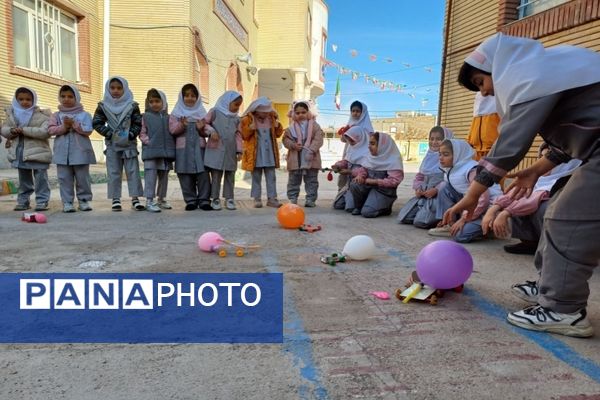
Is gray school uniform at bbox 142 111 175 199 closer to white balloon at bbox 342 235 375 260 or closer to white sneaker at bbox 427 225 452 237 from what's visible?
white balloon at bbox 342 235 375 260

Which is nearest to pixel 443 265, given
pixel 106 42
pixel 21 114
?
pixel 21 114

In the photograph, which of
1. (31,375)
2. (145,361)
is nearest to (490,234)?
(145,361)

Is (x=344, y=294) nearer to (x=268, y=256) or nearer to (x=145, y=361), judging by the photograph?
(x=268, y=256)

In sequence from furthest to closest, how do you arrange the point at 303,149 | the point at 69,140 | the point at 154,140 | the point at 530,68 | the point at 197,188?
the point at 303,149
the point at 197,188
the point at 154,140
the point at 69,140
the point at 530,68

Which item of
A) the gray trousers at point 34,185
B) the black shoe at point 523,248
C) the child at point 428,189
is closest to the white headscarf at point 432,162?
the child at point 428,189

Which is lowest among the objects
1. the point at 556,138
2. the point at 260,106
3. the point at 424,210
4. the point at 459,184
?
the point at 424,210

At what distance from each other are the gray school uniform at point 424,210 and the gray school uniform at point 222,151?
2.43 meters

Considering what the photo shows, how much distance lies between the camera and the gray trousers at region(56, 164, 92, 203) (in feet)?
19.4

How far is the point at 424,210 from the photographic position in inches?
213

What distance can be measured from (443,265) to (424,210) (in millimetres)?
2679

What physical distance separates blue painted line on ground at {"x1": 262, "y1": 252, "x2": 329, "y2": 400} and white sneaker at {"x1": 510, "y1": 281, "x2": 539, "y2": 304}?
4.63 feet

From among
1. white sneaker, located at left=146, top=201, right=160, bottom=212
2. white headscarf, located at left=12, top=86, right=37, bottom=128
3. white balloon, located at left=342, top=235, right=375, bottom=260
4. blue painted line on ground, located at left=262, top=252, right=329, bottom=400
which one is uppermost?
white headscarf, located at left=12, top=86, right=37, bottom=128

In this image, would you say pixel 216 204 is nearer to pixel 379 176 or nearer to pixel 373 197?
pixel 373 197

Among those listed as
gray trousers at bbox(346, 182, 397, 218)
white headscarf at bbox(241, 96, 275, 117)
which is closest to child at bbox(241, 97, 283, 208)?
white headscarf at bbox(241, 96, 275, 117)
